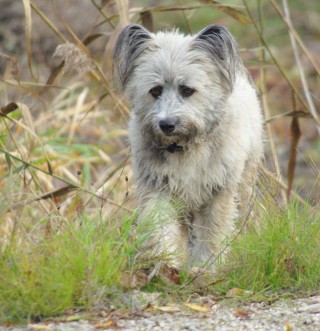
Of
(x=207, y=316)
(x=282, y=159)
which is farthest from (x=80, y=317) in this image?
(x=282, y=159)

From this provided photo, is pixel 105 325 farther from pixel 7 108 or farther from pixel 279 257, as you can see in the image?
pixel 7 108

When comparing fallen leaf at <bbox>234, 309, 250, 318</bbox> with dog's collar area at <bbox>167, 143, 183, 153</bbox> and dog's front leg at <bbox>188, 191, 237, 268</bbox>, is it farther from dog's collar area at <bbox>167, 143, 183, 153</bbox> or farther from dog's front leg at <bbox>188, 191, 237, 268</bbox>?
dog's collar area at <bbox>167, 143, 183, 153</bbox>

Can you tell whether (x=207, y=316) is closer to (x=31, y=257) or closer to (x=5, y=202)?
(x=31, y=257)

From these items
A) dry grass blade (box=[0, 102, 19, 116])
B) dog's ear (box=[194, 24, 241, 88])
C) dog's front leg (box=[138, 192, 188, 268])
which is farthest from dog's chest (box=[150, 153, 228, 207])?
dry grass blade (box=[0, 102, 19, 116])

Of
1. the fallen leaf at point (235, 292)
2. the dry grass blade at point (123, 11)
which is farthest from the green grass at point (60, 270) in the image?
the dry grass blade at point (123, 11)

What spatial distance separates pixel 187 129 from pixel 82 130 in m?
5.05

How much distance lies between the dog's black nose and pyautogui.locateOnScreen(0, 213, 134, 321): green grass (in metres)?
1.05

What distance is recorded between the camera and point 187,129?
636cm

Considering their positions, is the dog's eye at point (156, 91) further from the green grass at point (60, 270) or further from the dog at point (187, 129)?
the green grass at point (60, 270)

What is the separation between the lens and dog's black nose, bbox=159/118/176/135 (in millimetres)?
6285

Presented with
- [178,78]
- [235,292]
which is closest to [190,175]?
[178,78]

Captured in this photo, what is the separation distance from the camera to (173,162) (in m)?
6.57

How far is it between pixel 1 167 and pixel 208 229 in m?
2.62

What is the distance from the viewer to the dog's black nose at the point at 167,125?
6285mm
